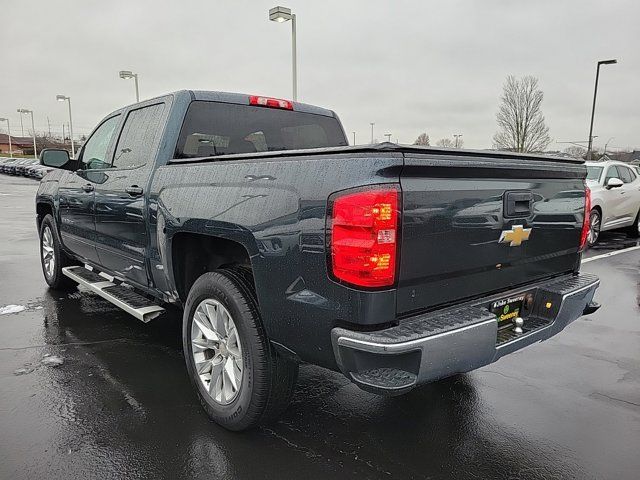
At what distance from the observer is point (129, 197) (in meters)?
3.81

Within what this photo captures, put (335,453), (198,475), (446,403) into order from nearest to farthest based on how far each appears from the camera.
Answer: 1. (198,475)
2. (335,453)
3. (446,403)

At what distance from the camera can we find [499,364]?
407cm

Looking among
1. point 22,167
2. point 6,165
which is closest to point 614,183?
point 22,167

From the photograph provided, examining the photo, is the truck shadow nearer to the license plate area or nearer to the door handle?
the license plate area

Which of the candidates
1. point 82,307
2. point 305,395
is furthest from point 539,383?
point 82,307

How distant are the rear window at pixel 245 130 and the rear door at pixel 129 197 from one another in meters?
0.23

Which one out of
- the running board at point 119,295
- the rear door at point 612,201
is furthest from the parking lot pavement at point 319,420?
the rear door at point 612,201

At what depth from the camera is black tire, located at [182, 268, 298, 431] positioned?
267cm

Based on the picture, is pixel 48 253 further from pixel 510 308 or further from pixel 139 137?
pixel 510 308

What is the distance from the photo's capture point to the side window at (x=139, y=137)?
12.4 ft

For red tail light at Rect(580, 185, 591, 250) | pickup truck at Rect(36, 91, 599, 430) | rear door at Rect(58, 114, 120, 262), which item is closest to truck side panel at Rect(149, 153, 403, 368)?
pickup truck at Rect(36, 91, 599, 430)

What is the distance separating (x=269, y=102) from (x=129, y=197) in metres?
1.38

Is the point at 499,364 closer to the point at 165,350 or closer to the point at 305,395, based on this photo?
the point at 305,395

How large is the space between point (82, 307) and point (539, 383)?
453 centimetres
